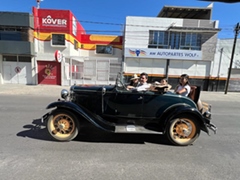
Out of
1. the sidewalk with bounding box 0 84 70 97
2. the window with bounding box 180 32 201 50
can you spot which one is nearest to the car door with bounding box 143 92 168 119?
the sidewalk with bounding box 0 84 70 97

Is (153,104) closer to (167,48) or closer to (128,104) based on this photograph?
(128,104)

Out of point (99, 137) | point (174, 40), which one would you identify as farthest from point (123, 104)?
point (174, 40)

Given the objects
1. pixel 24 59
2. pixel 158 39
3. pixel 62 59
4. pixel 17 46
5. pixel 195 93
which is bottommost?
pixel 195 93

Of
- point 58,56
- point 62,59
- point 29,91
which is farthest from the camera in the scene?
point 62,59

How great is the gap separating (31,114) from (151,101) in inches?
168

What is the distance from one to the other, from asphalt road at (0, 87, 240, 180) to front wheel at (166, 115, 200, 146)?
159 millimetres

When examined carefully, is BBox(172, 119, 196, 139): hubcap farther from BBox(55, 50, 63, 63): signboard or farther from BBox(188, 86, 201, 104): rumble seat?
BBox(55, 50, 63, 63): signboard

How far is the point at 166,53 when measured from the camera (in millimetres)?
14734

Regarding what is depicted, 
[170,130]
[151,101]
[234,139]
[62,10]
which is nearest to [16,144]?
[151,101]

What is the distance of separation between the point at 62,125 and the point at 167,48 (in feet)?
47.0

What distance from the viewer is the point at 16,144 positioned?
3080 millimetres

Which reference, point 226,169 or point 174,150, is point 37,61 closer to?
point 174,150

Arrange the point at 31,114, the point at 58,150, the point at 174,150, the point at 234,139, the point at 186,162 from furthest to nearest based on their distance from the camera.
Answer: the point at 31,114 → the point at 234,139 → the point at 174,150 → the point at 58,150 → the point at 186,162

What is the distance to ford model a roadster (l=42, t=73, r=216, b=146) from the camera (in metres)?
3.29
